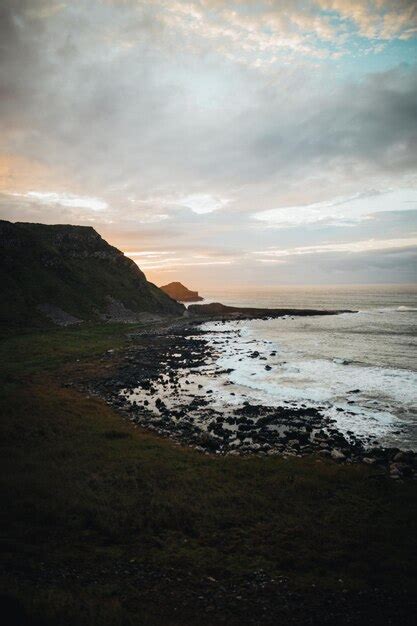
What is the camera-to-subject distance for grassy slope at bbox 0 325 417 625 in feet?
33.3

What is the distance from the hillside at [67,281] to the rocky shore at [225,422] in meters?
49.9

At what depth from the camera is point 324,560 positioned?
36.1 ft

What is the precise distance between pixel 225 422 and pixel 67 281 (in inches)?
3531

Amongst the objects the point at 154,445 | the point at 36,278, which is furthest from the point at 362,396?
the point at 36,278

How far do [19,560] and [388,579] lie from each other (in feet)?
35.9

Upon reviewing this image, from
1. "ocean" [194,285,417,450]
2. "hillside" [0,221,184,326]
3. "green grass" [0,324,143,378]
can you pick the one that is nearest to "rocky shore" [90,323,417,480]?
"ocean" [194,285,417,450]

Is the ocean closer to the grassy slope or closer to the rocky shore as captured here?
the rocky shore

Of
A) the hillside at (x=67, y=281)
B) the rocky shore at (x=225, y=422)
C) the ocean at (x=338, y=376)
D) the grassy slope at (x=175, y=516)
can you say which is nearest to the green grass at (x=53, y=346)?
the rocky shore at (x=225, y=422)

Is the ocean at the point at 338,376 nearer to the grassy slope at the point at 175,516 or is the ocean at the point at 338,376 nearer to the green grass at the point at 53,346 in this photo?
the grassy slope at the point at 175,516

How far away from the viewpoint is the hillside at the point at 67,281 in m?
81.9

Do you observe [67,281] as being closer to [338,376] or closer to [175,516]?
[338,376]

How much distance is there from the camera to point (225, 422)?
82.1 ft

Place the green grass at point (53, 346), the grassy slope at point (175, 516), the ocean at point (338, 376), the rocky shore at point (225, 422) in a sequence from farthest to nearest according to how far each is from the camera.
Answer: the green grass at point (53, 346)
the ocean at point (338, 376)
the rocky shore at point (225, 422)
the grassy slope at point (175, 516)

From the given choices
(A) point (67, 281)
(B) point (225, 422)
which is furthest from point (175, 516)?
(A) point (67, 281)
